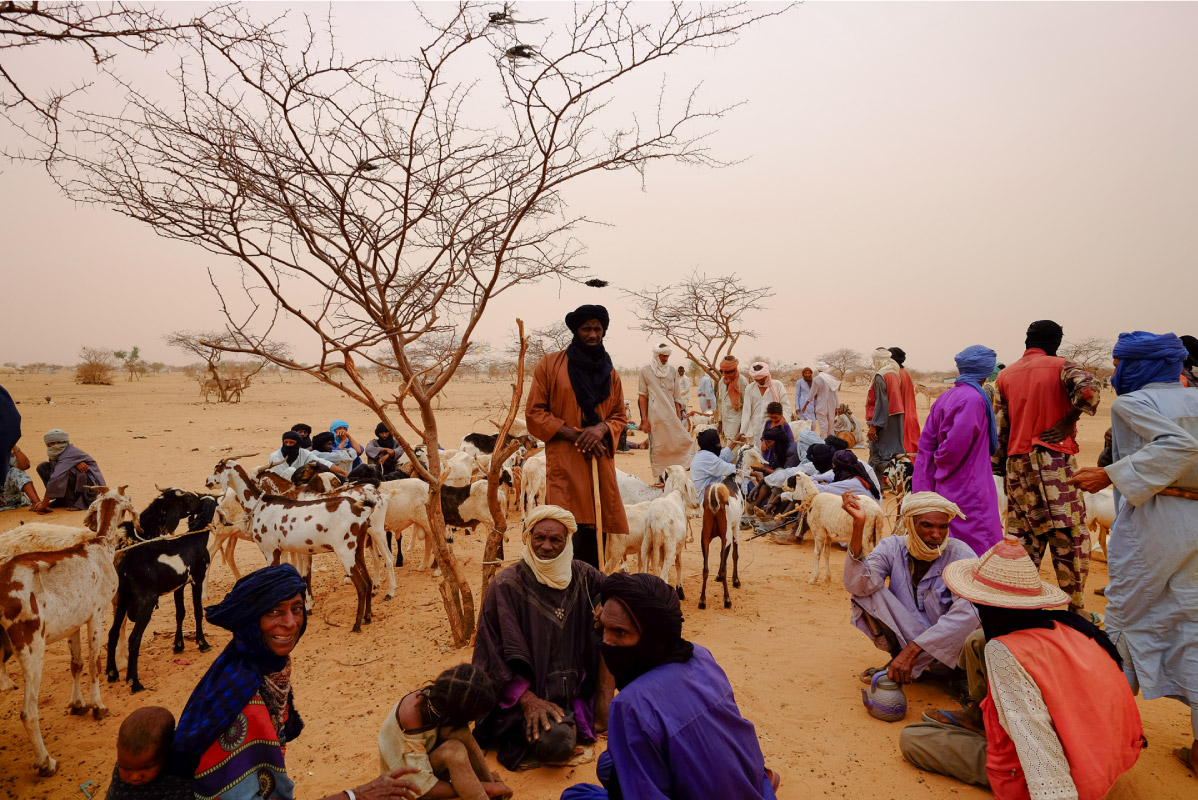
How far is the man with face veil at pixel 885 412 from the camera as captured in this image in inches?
354

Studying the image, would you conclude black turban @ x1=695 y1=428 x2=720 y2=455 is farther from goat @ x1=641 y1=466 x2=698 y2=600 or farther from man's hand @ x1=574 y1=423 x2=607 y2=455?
man's hand @ x1=574 y1=423 x2=607 y2=455

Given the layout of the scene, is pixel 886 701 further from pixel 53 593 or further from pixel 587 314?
pixel 53 593

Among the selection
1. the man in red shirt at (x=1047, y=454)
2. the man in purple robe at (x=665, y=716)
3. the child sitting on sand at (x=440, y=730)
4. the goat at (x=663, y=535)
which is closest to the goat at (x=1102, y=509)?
the man in red shirt at (x=1047, y=454)

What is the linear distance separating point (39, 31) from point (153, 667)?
4591 millimetres

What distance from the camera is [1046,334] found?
5.00 metres

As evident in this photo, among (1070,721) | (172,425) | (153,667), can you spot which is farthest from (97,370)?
(1070,721)

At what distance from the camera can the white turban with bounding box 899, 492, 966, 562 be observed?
404cm

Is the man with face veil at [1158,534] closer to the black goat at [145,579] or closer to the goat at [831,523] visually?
the goat at [831,523]

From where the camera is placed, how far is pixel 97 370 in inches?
1624

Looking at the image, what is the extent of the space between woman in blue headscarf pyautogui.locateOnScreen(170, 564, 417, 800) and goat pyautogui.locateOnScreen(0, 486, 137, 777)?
2.13 metres

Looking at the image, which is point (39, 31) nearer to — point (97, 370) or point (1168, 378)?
point (1168, 378)

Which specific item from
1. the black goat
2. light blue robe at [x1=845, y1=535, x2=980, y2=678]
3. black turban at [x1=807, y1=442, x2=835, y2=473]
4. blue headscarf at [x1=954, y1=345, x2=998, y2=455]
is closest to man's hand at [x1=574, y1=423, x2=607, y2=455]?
light blue robe at [x1=845, y1=535, x2=980, y2=678]

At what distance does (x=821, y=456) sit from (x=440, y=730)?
7444 mm

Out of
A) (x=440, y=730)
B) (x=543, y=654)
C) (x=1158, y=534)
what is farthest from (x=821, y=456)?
(x=440, y=730)
